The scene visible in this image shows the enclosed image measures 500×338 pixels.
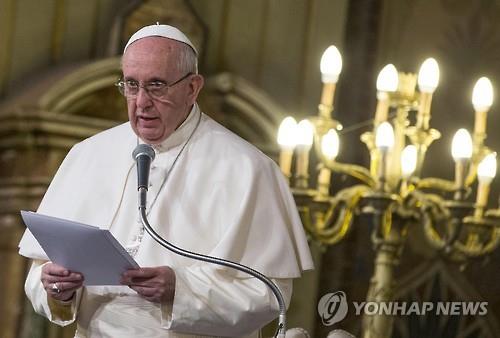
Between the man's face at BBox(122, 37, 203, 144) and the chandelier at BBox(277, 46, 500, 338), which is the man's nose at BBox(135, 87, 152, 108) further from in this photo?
the chandelier at BBox(277, 46, 500, 338)

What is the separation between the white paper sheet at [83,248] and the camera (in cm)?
363

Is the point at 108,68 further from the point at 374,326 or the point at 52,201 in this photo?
the point at 52,201

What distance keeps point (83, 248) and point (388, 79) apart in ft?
10.3

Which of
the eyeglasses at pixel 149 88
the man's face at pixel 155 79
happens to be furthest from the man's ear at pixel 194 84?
the eyeglasses at pixel 149 88

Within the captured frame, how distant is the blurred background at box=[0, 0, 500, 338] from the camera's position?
6.56 m

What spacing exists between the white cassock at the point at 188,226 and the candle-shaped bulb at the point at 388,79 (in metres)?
2.38

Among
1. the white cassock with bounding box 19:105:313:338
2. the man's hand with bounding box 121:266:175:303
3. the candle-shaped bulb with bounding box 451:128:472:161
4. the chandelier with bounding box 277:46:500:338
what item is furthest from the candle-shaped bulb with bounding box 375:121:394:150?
the man's hand with bounding box 121:266:175:303

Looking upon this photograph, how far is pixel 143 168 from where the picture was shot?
3.66m

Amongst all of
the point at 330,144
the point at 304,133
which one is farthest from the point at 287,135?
the point at 330,144

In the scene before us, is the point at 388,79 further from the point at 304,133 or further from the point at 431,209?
the point at 431,209

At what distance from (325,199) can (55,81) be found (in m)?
1.35

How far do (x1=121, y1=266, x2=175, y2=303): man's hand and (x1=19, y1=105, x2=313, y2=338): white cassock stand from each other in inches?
1.4

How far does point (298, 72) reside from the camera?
24.8 ft

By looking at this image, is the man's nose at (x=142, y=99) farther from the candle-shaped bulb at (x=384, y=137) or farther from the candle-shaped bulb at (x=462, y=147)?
the candle-shaped bulb at (x=462, y=147)
